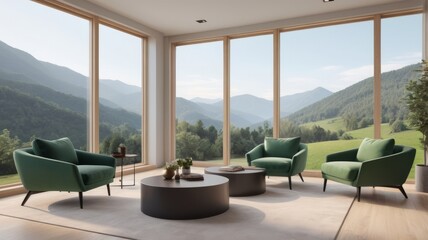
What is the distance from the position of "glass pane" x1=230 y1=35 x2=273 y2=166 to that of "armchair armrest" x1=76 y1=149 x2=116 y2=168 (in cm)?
359

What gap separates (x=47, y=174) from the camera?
13.8 ft

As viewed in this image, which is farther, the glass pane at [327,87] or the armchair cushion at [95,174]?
the glass pane at [327,87]

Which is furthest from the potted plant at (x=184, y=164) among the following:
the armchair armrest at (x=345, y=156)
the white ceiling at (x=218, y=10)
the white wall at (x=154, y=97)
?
the white wall at (x=154, y=97)

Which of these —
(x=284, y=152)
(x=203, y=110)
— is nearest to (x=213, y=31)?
(x=203, y=110)

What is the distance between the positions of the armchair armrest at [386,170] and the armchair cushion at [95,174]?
3.44 m

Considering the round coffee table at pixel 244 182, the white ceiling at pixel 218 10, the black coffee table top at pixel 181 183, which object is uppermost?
the white ceiling at pixel 218 10

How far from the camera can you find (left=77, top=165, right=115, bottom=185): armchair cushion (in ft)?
14.1

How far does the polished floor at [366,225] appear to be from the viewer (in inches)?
127

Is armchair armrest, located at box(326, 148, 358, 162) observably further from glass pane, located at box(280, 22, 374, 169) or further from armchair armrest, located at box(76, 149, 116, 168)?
armchair armrest, located at box(76, 149, 116, 168)

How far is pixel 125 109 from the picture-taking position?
776 cm

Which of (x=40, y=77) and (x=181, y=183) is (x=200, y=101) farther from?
(x=181, y=183)

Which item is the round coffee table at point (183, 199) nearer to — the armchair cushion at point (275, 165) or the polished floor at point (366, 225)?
the polished floor at point (366, 225)

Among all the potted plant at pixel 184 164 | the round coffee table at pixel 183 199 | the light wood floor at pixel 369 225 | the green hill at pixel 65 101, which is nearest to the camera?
the light wood floor at pixel 369 225

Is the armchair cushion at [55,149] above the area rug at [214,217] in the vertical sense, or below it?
above
